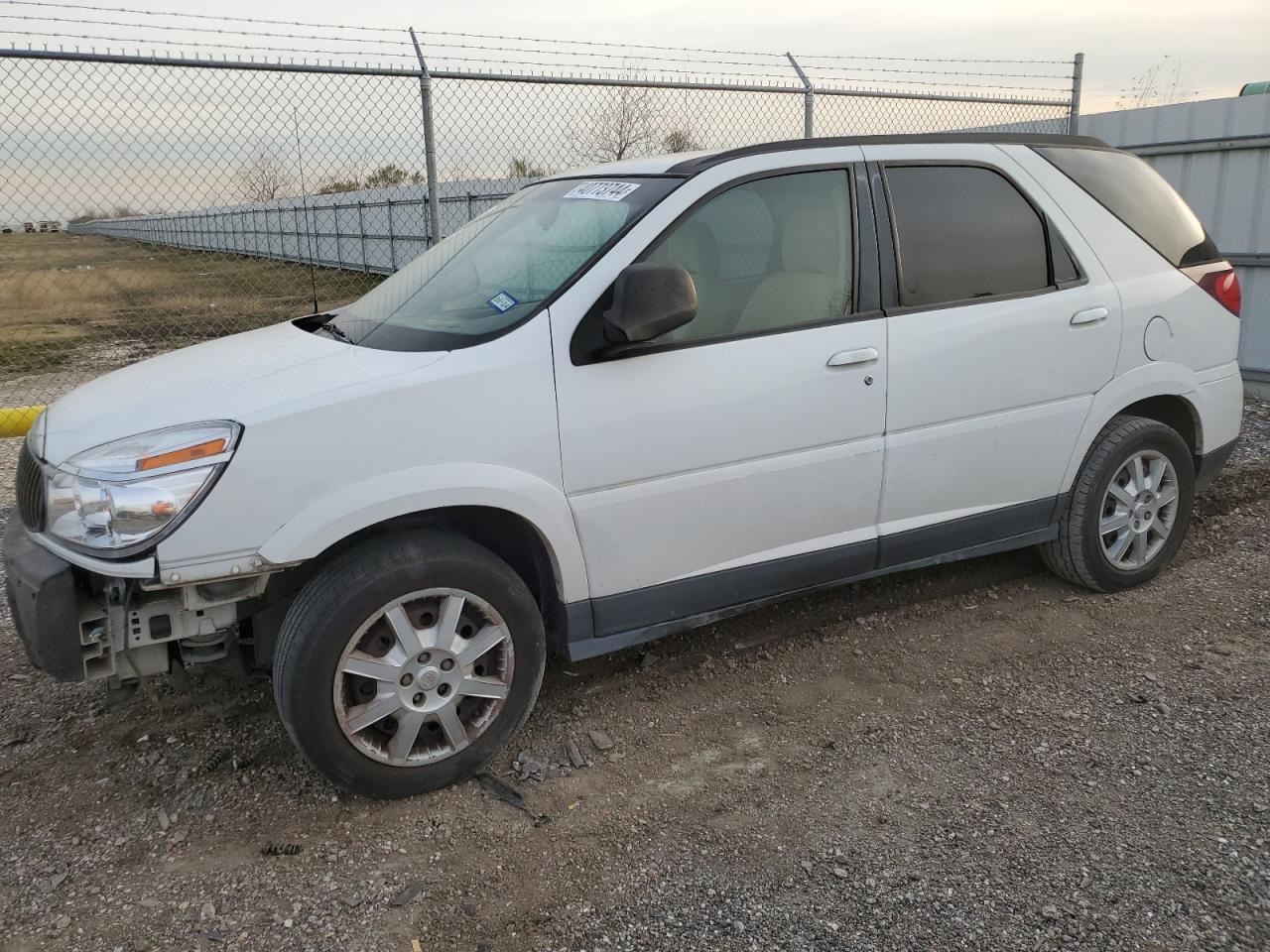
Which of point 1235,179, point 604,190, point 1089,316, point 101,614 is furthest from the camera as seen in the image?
point 1235,179

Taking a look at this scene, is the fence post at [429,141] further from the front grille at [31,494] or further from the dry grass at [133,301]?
the front grille at [31,494]

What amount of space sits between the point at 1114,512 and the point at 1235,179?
5.76 meters

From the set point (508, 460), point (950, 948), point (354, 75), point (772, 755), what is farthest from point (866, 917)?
point (354, 75)

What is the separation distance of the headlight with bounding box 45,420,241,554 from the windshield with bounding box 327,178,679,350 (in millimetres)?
714

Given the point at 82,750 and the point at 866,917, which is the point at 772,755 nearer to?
the point at 866,917

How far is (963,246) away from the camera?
12.7 feet

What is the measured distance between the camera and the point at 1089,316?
4043mm

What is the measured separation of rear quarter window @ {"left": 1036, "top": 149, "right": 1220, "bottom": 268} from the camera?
4250mm

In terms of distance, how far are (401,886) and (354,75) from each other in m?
5.12

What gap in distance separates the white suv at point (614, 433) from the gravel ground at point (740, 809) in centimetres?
37

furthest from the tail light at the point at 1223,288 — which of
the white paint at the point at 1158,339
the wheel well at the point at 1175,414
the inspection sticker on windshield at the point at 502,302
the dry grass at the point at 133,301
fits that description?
the dry grass at the point at 133,301

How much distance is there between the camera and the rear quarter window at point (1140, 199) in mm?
4250

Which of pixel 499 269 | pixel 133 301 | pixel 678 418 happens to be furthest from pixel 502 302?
pixel 133 301

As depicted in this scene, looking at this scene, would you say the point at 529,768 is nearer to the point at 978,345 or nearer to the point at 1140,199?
the point at 978,345
